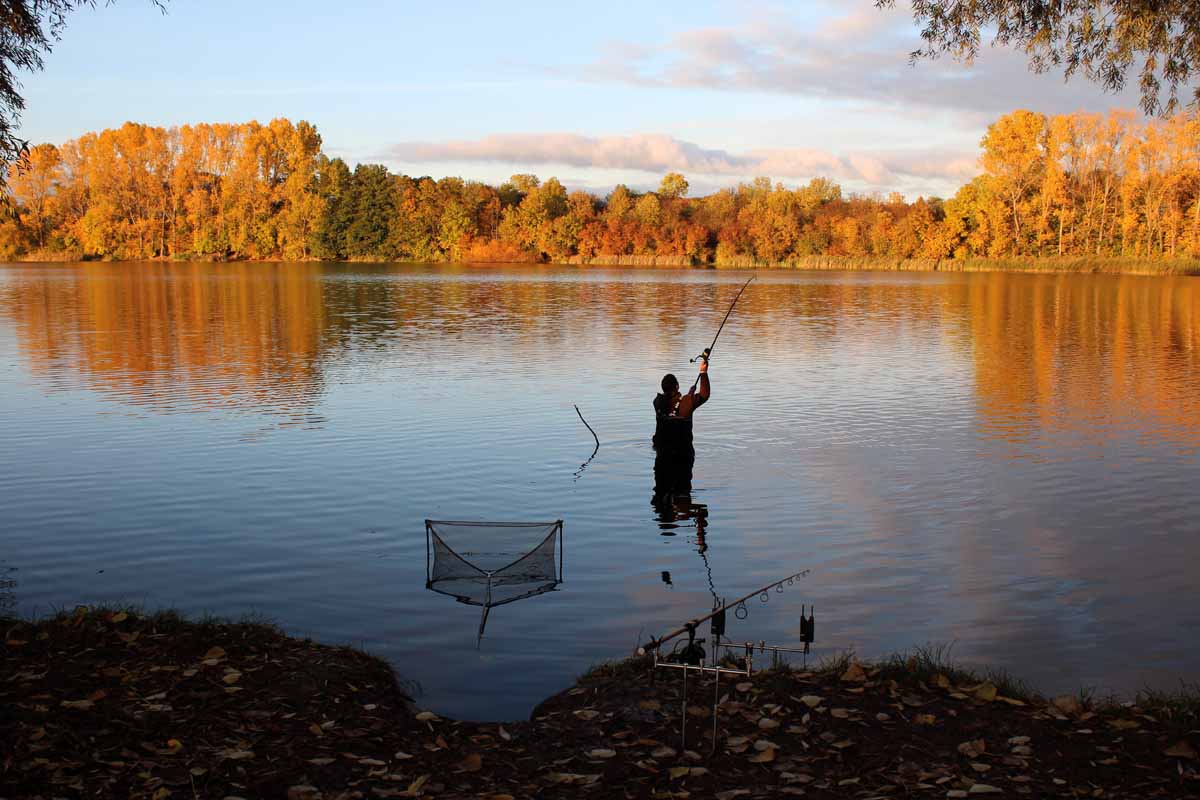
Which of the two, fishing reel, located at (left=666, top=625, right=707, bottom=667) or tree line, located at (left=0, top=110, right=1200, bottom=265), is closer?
fishing reel, located at (left=666, top=625, right=707, bottom=667)

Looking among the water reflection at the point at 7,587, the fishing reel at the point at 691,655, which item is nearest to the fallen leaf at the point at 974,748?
the fishing reel at the point at 691,655

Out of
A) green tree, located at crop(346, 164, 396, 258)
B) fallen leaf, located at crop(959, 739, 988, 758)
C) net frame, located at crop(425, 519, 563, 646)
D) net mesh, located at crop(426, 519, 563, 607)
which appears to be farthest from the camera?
green tree, located at crop(346, 164, 396, 258)

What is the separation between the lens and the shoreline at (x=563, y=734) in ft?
19.3

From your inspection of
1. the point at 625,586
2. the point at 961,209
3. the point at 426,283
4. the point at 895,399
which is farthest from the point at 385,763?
the point at 961,209

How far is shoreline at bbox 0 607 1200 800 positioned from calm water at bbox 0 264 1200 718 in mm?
1069

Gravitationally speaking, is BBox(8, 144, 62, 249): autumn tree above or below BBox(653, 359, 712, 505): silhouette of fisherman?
above

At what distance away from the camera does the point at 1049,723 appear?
6652 mm

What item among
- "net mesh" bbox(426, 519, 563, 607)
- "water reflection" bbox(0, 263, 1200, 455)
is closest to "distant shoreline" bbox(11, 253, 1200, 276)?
"water reflection" bbox(0, 263, 1200, 455)

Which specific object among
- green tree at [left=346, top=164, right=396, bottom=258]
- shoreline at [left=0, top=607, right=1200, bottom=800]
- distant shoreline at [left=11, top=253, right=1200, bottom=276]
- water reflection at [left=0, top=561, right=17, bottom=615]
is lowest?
water reflection at [left=0, top=561, right=17, bottom=615]

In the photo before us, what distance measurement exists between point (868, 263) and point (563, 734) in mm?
118031

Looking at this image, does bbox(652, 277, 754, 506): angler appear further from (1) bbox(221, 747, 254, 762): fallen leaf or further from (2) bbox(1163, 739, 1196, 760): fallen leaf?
(1) bbox(221, 747, 254, 762): fallen leaf

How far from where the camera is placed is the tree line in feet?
418

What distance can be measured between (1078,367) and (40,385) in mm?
28133

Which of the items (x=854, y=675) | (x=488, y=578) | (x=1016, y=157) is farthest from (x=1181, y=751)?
(x=1016, y=157)
